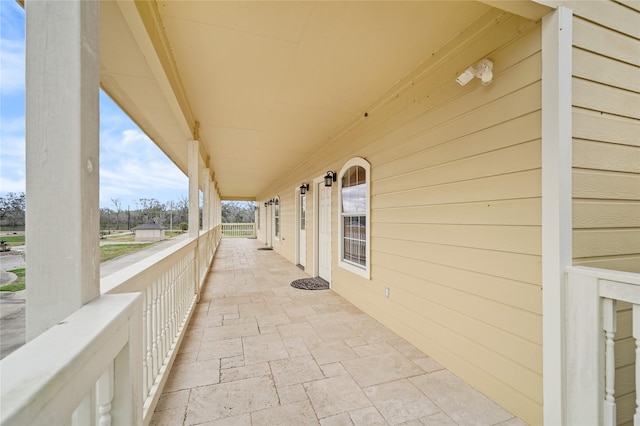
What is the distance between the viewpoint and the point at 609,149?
5.61ft

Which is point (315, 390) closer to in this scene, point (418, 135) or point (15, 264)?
point (15, 264)

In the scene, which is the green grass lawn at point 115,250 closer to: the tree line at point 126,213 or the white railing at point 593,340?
the tree line at point 126,213

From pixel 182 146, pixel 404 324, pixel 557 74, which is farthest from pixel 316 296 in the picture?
pixel 557 74

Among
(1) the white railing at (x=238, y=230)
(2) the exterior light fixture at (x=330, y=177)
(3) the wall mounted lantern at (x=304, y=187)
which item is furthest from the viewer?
(1) the white railing at (x=238, y=230)

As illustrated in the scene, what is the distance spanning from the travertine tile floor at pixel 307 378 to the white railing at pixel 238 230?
49.1 feet

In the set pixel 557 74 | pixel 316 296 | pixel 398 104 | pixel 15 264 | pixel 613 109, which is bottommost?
pixel 316 296

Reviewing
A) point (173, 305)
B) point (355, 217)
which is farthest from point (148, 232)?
point (355, 217)

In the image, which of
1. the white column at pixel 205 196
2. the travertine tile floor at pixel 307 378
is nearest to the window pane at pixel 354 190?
the travertine tile floor at pixel 307 378

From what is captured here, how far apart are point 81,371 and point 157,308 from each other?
165 centimetres

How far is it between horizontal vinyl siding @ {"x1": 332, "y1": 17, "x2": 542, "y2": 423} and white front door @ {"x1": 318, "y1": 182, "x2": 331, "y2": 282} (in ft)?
7.16

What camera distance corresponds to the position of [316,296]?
14.6ft

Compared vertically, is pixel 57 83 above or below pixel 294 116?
below

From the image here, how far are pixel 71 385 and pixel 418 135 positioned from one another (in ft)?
9.10

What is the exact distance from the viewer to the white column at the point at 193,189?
12.5ft
